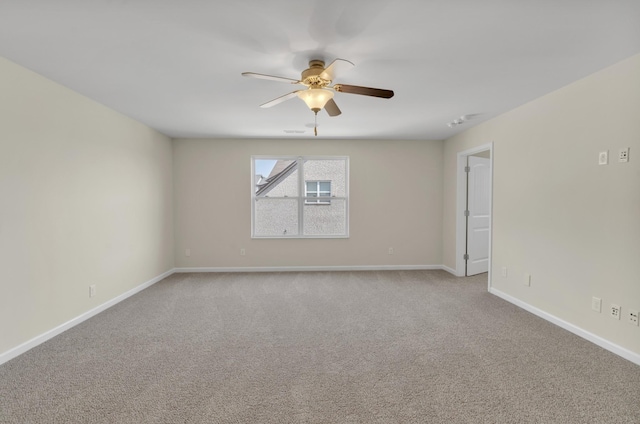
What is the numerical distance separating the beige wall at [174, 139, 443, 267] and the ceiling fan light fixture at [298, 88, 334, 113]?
299 centimetres

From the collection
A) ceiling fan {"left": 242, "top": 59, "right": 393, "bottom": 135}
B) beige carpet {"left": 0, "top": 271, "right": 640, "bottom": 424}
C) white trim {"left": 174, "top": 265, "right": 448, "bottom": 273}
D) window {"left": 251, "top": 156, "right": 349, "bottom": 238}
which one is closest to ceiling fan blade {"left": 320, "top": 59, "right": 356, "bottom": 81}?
ceiling fan {"left": 242, "top": 59, "right": 393, "bottom": 135}

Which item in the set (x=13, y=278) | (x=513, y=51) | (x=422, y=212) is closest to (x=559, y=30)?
(x=513, y=51)

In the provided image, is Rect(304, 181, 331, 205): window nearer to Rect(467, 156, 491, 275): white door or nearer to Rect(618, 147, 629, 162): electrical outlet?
Rect(467, 156, 491, 275): white door

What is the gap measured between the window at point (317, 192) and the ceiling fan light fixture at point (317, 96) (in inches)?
124

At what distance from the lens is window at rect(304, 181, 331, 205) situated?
5637 mm

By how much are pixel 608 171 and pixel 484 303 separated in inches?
73.5

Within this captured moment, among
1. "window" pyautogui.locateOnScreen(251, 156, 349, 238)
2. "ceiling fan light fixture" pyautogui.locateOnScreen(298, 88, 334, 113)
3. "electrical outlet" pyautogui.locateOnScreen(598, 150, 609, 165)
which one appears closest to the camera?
"ceiling fan light fixture" pyautogui.locateOnScreen(298, 88, 334, 113)

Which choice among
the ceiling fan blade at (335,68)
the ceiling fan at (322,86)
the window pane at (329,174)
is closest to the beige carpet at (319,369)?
the ceiling fan at (322,86)

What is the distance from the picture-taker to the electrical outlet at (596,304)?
2670 mm

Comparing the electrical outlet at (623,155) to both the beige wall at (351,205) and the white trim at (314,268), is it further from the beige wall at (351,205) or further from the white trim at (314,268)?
the white trim at (314,268)

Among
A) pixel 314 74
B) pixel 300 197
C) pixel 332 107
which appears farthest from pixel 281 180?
pixel 314 74

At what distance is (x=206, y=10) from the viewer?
1.77m

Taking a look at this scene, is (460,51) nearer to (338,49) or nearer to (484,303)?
(338,49)

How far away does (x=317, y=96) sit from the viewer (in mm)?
2455
